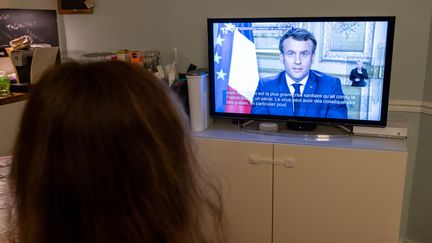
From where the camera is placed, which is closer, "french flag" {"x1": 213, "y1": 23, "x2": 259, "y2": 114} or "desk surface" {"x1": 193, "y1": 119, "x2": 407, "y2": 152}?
"desk surface" {"x1": 193, "y1": 119, "x2": 407, "y2": 152}

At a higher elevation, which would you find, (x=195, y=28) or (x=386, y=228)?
(x=195, y=28)

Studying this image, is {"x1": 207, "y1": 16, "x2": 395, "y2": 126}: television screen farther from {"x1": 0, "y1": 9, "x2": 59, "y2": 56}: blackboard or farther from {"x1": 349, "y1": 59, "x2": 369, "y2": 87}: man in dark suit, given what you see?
{"x1": 0, "y1": 9, "x2": 59, "y2": 56}: blackboard

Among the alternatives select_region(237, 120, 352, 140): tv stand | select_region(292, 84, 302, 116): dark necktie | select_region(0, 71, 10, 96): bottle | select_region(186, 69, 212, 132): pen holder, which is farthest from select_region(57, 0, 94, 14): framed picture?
select_region(292, 84, 302, 116): dark necktie

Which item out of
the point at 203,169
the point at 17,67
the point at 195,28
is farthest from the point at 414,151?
the point at 17,67

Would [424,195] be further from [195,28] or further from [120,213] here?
[120,213]

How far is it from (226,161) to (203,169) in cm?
153

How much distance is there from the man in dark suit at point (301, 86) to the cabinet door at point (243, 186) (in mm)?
308

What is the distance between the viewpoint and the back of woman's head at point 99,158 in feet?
1.87

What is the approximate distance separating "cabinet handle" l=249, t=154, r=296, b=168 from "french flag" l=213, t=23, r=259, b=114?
0.32 m

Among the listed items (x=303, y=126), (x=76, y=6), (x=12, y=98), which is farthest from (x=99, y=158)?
(x=76, y=6)

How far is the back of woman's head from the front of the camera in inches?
22.5

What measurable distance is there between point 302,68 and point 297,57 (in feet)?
0.21

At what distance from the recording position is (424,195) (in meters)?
2.29

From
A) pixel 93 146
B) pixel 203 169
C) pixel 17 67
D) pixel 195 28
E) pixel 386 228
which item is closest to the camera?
pixel 93 146
